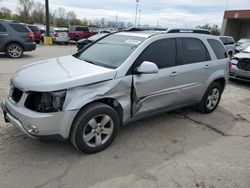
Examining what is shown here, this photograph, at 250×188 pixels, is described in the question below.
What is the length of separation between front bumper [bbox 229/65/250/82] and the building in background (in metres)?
29.5

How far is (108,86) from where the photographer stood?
3379mm

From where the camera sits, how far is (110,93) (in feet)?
11.2

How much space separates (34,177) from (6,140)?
1105 mm

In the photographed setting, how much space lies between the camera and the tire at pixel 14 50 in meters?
11.3

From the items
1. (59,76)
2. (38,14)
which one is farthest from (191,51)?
(38,14)

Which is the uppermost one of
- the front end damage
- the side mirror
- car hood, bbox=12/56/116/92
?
the side mirror

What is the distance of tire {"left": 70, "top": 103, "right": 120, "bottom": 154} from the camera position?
3.20 m

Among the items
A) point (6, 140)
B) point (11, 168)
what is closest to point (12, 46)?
point (6, 140)

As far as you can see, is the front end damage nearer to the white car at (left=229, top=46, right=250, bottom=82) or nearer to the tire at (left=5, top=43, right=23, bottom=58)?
the white car at (left=229, top=46, right=250, bottom=82)

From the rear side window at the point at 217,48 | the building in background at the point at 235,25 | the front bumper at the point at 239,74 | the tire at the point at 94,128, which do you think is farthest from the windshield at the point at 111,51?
the building in background at the point at 235,25

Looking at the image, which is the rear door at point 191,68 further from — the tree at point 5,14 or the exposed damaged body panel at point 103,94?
the tree at point 5,14

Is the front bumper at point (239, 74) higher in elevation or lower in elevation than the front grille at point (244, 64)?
lower

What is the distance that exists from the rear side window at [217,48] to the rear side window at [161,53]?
49.7 inches

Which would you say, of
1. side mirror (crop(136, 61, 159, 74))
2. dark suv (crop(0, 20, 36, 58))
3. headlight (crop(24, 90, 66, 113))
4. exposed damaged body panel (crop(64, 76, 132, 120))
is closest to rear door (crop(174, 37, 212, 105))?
side mirror (crop(136, 61, 159, 74))
